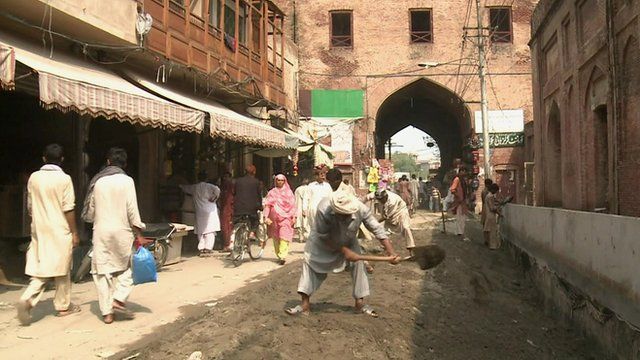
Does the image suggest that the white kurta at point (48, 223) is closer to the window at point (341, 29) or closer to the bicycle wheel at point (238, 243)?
the bicycle wheel at point (238, 243)

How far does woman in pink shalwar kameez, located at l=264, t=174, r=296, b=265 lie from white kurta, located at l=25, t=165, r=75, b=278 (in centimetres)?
408

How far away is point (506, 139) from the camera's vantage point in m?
24.0

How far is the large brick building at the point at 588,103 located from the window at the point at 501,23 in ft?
22.5

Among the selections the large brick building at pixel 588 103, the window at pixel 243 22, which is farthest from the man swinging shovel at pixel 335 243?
the window at pixel 243 22

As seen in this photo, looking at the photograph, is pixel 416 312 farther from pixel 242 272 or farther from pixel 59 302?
pixel 59 302

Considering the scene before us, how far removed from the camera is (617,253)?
5371mm

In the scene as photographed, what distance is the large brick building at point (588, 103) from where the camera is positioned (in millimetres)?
10227

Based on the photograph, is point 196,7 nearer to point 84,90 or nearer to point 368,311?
point 84,90

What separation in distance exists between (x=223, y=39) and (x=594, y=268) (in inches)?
372

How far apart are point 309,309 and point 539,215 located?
17.7 ft

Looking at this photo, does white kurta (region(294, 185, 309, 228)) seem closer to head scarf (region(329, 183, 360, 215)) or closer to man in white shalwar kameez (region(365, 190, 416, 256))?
man in white shalwar kameez (region(365, 190, 416, 256))

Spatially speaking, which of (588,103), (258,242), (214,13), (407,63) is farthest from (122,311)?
(407,63)

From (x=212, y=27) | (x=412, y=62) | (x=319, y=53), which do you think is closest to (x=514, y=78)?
(x=412, y=62)

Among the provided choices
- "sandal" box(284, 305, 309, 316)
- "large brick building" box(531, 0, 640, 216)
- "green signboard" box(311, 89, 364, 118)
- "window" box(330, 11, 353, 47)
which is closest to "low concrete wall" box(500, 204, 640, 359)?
"large brick building" box(531, 0, 640, 216)
